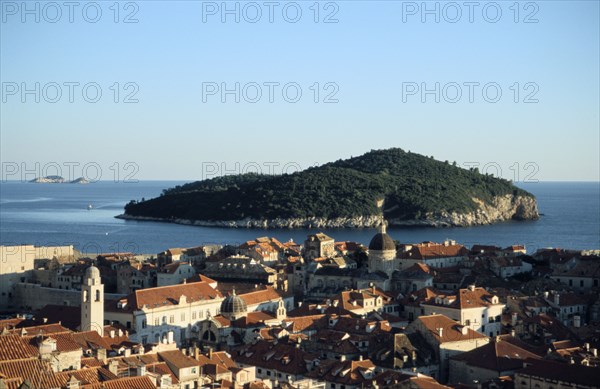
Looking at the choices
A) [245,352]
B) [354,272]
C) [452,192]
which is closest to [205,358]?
[245,352]

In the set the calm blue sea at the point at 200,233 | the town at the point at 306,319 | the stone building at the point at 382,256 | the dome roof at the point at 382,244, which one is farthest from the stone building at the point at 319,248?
the calm blue sea at the point at 200,233

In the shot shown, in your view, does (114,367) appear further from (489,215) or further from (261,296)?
(489,215)

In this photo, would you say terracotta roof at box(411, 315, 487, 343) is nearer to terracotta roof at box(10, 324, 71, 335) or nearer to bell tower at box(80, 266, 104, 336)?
bell tower at box(80, 266, 104, 336)

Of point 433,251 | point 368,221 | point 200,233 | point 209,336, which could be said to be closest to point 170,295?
A: point 209,336

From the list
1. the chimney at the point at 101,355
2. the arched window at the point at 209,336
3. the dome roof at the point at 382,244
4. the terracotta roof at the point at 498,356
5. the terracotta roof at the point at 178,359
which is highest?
the dome roof at the point at 382,244

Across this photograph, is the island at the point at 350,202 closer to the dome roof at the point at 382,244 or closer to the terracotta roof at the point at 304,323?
the dome roof at the point at 382,244

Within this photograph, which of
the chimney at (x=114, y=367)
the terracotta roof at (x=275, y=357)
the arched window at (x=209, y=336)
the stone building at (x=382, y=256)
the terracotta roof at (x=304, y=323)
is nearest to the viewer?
the chimney at (x=114, y=367)

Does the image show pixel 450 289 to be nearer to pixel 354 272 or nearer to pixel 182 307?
pixel 354 272
